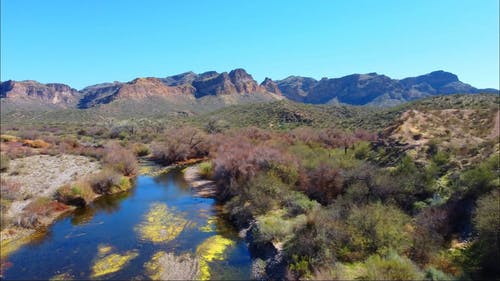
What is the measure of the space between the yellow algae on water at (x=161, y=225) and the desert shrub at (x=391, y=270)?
14814mm

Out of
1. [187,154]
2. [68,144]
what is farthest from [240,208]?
[68,144]

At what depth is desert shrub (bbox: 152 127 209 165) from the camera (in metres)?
66.2

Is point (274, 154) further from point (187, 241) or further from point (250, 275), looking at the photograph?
point (250, 275)

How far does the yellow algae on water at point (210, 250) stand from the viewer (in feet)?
69.8

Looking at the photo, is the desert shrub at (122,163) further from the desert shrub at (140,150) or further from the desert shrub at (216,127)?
the desert shrub at (216,127)

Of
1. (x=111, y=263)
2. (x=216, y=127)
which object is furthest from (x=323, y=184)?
(x=216, y=127)

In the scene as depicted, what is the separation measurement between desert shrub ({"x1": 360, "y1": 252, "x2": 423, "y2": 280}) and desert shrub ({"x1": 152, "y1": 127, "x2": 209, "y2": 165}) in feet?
172

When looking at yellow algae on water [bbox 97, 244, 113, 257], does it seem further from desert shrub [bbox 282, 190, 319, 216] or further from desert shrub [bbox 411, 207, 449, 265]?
desert shrub [bbox 411, 207, 449, 265]

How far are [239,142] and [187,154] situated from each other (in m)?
13.8

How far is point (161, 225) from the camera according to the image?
2936 centimetres

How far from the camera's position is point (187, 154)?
67.9m

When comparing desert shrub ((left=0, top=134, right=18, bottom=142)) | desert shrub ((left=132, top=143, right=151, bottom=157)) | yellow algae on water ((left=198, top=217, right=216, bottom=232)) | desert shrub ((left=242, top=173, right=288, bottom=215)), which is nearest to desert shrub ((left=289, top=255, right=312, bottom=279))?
desert shrub ((left=242, top=173, right=288, bottom=215))

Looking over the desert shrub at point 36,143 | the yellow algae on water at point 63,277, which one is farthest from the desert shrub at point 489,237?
the desert shrub at point 36,143

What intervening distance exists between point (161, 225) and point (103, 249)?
19.4ft
